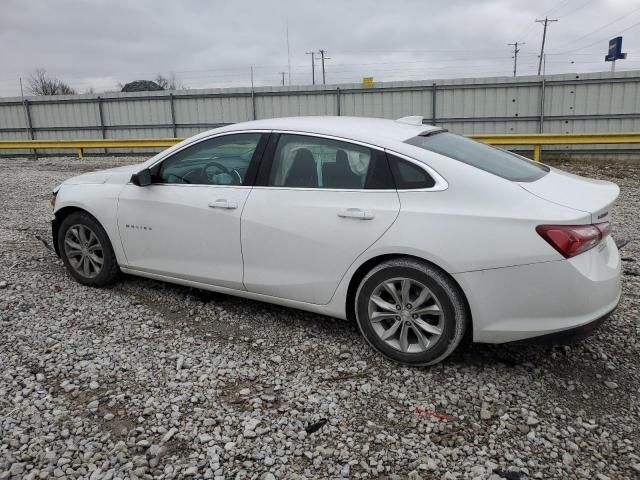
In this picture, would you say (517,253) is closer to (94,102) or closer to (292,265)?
(292,265)

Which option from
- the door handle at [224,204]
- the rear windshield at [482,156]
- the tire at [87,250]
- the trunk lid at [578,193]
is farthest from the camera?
the tire at [87,250]

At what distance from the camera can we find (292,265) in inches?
145

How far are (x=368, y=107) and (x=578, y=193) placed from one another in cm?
1540

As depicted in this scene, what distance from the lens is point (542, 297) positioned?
2951 millimetres

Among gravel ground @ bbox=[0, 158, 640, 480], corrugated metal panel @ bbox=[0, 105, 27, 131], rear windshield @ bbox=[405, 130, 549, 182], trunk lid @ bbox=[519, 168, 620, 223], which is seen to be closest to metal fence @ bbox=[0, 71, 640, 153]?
corrugated metal panel @ bbox=[0, 105, 27, 131]

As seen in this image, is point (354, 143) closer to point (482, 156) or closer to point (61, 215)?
point (482, 156)

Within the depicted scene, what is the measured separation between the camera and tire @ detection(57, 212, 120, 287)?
4.68 m

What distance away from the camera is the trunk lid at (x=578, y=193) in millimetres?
3057

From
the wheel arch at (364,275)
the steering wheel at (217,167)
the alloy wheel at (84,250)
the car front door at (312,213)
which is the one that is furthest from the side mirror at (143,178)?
the wheel arch at (364,275)

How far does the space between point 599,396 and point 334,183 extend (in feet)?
6.73

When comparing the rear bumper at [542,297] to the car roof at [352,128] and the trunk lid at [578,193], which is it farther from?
the car roof at [352,128]

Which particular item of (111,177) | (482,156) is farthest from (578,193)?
(111,177)

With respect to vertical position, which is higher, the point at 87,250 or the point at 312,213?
the point at 312,213

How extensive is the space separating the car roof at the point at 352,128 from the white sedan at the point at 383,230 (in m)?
0.02
